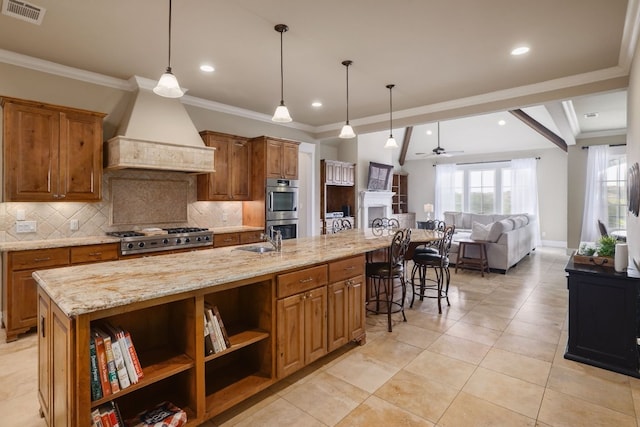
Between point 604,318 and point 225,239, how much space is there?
13.9ft

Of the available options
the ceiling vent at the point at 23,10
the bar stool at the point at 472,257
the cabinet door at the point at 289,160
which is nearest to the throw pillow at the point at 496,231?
the bar stool at the point at 472,257

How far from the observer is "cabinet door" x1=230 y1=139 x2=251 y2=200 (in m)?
5.29

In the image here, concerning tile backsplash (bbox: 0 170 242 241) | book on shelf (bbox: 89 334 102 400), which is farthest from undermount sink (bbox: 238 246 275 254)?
tile backsplash (bbox: 0 170 242 241)

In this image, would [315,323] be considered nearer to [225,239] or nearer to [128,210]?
[225,239]

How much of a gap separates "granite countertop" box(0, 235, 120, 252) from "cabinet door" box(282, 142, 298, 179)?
9.10ft

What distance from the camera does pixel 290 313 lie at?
2.34 metres

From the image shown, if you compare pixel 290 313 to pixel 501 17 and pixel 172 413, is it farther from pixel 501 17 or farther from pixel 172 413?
pixel 501 17

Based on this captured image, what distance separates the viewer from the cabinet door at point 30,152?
3334 mm

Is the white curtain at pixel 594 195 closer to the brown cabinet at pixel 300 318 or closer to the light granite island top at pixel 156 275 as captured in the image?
Result: the light granite island top at pixel 156 275

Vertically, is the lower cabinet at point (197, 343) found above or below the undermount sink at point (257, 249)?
below

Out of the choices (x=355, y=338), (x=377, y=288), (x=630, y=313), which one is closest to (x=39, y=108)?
(x=355, y=338)

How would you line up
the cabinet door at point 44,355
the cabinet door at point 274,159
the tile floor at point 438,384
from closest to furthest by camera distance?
1. the cabinet door at point 44,355
2. the tile floor at point 438,384
3. the cabinet door at point 274,159

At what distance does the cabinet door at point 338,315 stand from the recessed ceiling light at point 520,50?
3006mm

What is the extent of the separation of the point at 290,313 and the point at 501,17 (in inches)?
119
